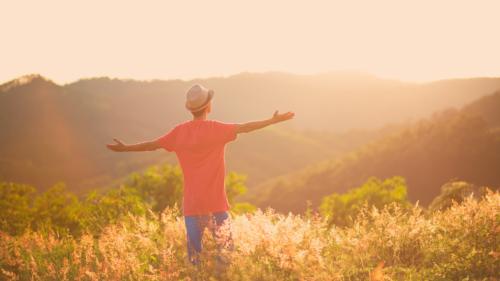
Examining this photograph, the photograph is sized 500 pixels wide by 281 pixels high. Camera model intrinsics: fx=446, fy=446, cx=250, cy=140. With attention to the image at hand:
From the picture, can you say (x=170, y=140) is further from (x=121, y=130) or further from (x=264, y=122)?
(x=121, y=130)

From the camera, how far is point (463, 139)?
57.4m

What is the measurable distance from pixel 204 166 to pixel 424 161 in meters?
65.5

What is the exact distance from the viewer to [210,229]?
156 inches

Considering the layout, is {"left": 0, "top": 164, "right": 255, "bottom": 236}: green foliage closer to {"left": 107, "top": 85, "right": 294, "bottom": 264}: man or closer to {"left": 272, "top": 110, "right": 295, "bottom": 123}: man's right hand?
Answer: {"left": 107, "top": 85, "right": 294, "bottom": 264}: man

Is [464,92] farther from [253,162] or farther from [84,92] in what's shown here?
[84,92]

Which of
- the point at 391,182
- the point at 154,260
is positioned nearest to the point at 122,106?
the point at 391,182

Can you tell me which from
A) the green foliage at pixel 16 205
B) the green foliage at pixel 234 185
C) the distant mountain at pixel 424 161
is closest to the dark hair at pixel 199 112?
the green foliage at pixel 16 205

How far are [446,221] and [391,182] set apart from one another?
18208 mm

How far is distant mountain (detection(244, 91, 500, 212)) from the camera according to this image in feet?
171

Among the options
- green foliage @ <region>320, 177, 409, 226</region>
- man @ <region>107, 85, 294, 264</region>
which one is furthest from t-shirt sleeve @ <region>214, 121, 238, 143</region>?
green foliage @ <region>320, 177, 409, 226</region>

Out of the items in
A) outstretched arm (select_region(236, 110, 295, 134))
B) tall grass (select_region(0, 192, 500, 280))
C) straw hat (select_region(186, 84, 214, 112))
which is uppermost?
straw hat (select_region(186, 84, 214, 112))

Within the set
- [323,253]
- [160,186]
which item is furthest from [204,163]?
[160,186]

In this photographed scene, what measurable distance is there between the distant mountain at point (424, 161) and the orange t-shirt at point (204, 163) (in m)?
→ 45.2

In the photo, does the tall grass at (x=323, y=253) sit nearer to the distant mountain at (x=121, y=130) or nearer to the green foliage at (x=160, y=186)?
the green foliage at (x=160, y=186)
